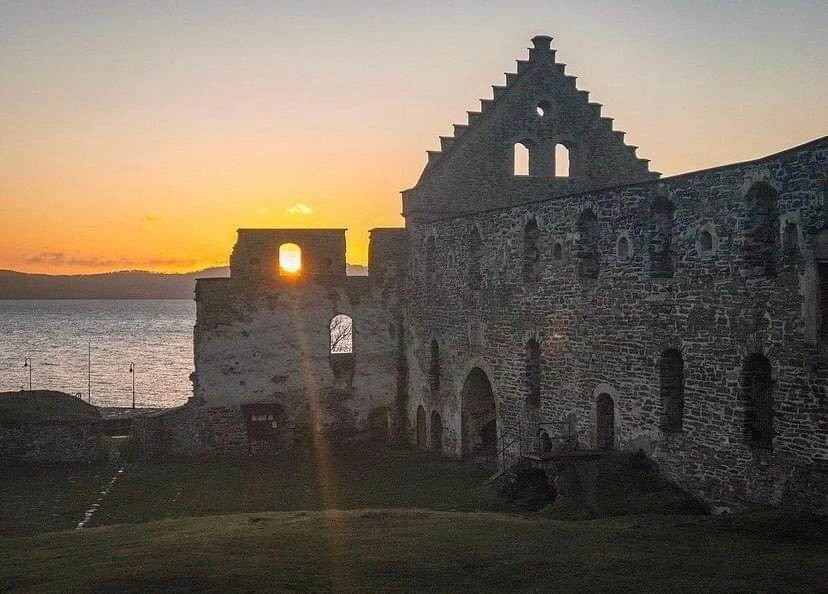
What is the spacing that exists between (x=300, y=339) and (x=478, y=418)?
722 cm

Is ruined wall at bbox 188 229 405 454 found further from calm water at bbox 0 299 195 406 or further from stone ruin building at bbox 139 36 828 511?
calm water at bbox 0 299 195 406

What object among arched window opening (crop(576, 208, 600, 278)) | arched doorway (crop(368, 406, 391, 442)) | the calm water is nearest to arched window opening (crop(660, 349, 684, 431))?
arched window opening (crop(576, 208, 600, 278))

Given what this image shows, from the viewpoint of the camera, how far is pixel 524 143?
34.8 metres

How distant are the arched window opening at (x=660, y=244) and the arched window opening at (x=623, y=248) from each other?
2.73 ft

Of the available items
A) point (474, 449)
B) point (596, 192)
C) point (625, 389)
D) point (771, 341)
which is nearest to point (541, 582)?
point (771, 341)

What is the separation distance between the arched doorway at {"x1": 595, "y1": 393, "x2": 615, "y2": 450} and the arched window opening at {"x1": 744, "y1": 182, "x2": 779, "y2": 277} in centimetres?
587

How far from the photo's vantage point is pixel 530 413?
87.2ft

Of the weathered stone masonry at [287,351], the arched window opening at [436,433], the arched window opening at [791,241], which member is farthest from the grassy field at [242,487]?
the arched window opening at [791,241]

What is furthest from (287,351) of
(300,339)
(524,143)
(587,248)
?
(587,248)

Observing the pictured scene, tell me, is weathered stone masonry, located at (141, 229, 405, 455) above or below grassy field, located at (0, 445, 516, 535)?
above

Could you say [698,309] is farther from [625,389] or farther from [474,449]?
[474,449]

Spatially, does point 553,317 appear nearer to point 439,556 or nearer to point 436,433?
point 436,433

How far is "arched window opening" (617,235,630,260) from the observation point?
22.4 metres

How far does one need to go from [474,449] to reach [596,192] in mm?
10333
